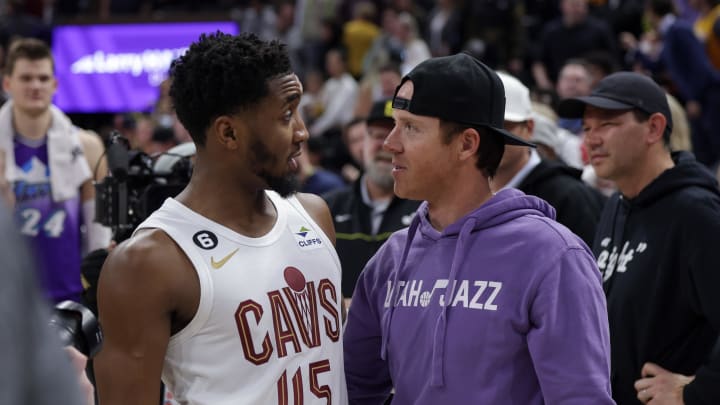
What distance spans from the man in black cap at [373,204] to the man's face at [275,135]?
2.67 meters

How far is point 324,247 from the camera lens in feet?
10.0

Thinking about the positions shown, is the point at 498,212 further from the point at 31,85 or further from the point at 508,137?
the point at 31,85

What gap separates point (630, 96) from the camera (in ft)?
13.2

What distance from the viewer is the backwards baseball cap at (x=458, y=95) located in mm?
2850

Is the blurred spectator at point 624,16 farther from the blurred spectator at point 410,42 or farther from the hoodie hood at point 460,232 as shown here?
the hoodie hood at point 460,232

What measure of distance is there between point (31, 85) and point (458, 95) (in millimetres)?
4252

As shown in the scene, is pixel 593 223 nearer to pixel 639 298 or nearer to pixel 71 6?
pixel 639 298

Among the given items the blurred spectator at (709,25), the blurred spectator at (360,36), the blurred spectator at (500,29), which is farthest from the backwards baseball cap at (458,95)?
the blurred spectator at (360,36)

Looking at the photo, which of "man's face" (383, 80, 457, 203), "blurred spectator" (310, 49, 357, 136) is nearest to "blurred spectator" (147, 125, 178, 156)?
"blurred spectator" (310, 49, 357, 136)

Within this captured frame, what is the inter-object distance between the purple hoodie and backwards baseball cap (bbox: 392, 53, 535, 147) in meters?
0.22

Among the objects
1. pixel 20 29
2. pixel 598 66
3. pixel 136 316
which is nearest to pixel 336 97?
pixel 20 29

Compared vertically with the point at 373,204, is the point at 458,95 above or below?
above

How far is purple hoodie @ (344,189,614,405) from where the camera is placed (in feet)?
8.50

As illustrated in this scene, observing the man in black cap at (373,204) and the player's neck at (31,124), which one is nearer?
the man in black cap at (373,204)
